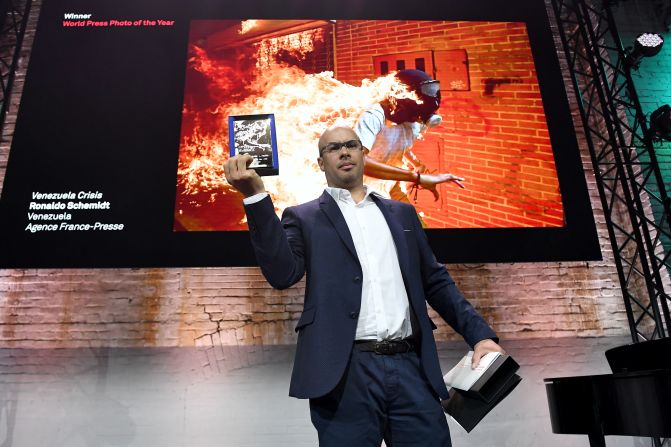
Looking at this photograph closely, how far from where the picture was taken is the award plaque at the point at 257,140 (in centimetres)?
153

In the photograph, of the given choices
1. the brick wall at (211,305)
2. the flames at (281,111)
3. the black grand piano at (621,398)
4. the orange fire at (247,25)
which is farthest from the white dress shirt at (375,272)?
the orange fire at (247,25)

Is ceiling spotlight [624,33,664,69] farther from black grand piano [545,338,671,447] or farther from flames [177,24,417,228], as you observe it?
black grand piano [545,338,671,447]

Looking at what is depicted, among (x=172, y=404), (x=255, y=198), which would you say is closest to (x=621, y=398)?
(x=255, y=198)

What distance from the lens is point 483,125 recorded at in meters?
3.40

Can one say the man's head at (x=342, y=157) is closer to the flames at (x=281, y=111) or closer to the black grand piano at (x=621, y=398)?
the black grand piano at (x=621, y=398)

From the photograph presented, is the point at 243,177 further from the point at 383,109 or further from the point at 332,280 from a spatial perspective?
the point at 383,109

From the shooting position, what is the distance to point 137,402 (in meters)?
2.98

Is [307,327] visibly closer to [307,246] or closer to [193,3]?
[307,246]

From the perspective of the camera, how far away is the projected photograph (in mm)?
3168

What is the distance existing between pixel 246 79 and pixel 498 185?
5.84 feet

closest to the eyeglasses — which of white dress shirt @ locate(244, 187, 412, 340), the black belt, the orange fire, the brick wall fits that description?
white dress shirt @ locate(244, 187, 412, 340)

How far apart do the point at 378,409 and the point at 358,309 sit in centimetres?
27

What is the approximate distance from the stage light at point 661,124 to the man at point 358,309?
2.79 meters

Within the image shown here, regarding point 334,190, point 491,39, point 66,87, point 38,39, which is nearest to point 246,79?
point 66,87
